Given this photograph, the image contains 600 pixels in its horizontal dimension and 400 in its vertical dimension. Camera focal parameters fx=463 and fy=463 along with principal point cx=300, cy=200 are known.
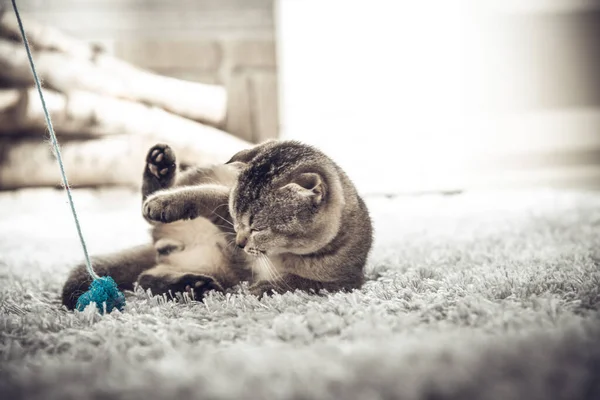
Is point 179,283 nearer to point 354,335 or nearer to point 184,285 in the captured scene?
point 184,285

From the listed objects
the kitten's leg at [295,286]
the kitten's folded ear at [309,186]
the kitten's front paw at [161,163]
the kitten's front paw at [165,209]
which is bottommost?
the kitten's leg at [295,286]

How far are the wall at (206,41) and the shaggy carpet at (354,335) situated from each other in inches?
52.2

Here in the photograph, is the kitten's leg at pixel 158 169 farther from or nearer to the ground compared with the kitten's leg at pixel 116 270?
farther from the ground

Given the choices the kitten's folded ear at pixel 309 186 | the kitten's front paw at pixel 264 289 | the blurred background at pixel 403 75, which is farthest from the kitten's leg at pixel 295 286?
the blurred background at pixel 403 75

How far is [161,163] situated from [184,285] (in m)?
0.29

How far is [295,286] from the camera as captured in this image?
0.81 meters

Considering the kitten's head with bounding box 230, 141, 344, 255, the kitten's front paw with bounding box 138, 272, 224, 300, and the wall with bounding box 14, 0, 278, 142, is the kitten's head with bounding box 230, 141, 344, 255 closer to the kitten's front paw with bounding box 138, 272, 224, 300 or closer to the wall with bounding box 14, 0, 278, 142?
the kitten's front paw with bounding box 138, 272, 224, 300

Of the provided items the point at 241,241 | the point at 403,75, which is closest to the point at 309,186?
the point at 241,241

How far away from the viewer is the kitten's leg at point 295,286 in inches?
31.5

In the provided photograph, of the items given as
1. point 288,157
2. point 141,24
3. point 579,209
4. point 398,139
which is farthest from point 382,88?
point 288,157

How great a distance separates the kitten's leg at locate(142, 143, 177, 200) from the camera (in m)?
0.97

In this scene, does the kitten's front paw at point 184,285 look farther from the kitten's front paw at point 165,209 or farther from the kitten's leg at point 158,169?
the kitten's leg at point 158,169

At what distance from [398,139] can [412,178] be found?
0.21 meters

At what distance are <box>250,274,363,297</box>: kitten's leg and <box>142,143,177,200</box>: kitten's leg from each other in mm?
316
